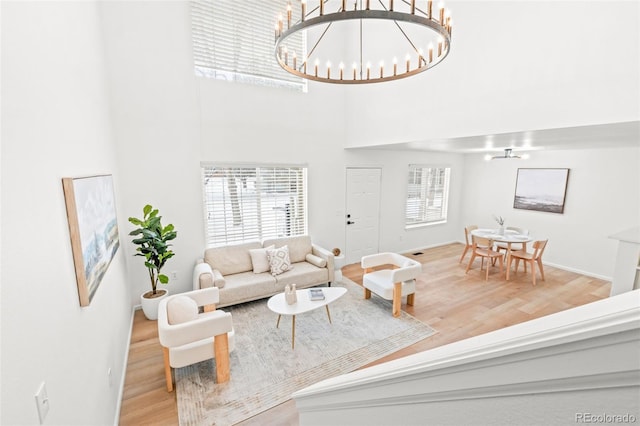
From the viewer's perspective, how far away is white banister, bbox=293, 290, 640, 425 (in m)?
0.37

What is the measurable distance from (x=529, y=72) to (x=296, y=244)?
149 inches

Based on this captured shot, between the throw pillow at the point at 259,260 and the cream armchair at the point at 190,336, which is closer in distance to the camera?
the cream armchair at the point at 190,336

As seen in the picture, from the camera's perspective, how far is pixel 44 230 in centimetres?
129

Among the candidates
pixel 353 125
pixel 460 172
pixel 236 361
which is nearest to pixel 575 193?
pixel 460 172

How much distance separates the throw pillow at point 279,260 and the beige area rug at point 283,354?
54 cm

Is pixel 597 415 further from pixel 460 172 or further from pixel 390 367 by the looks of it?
pixel 460 172

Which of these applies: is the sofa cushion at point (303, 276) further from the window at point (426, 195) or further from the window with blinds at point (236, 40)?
the window with blinds at point (236, 40)

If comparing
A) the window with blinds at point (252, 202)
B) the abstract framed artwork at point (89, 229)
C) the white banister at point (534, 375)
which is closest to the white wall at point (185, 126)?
the window with blinds at point (252, 202)

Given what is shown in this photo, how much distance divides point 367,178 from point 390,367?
5269 mm

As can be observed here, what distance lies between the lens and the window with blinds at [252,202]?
176 inches

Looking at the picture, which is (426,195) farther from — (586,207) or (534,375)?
(534,375)

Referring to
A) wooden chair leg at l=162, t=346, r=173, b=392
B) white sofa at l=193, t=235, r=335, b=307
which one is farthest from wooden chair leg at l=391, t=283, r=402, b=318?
wooden chair leg at l=162, t=346, r=173, b=392

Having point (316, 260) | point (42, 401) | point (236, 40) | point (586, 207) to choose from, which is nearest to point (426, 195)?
point (586, 207)

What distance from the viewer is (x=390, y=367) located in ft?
2.48
